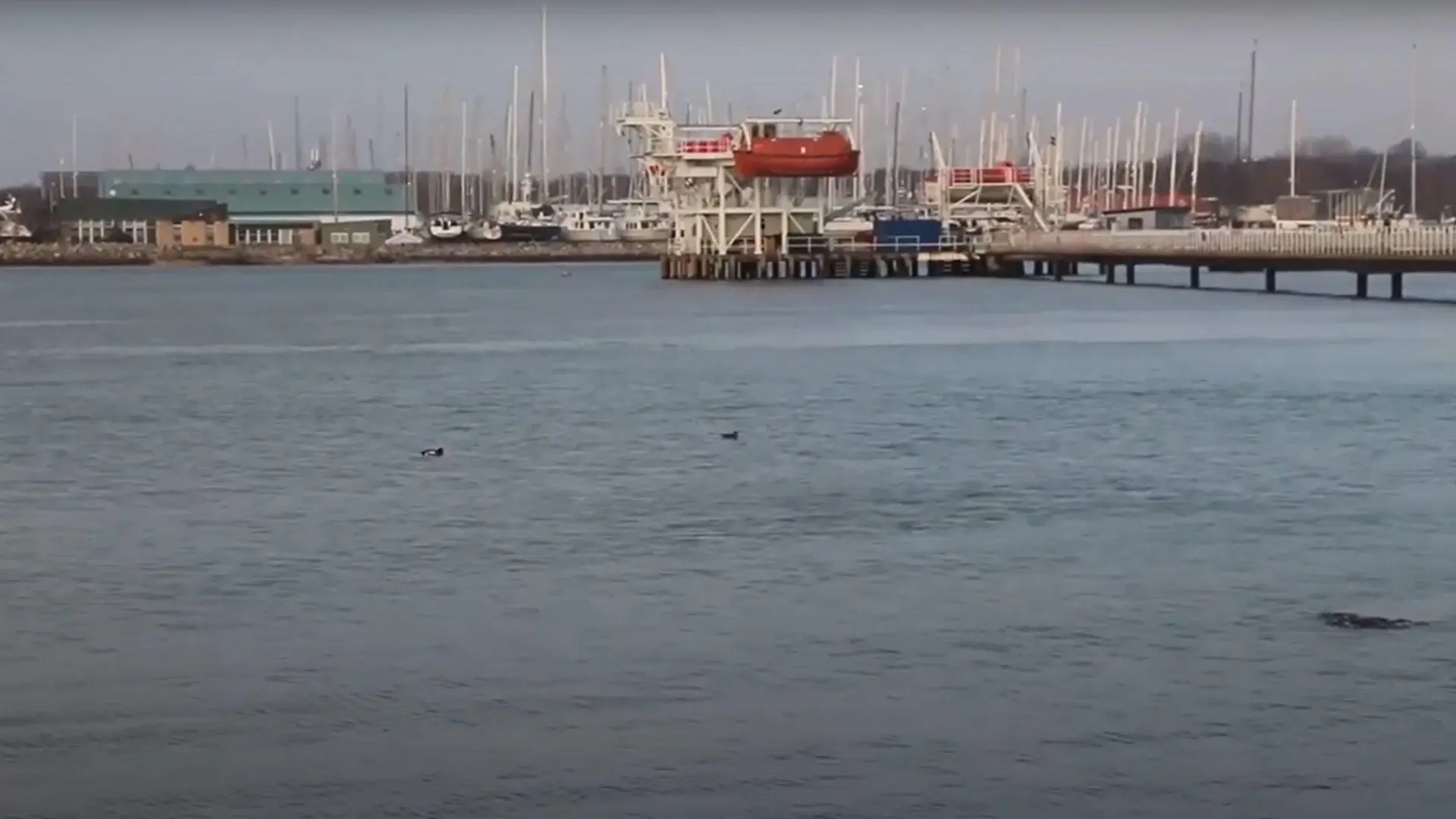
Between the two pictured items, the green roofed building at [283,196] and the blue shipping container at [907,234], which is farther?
the green roofed building at [283,196]

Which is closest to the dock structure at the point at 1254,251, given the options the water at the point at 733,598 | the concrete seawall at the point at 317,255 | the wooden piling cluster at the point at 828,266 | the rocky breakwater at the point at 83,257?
the wooden piling cluster at the point at 828,266

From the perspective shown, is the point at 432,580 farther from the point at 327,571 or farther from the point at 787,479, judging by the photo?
the point at 787,479

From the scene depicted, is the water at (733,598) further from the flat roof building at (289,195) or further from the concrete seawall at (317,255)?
the flat roof building at (289,195)

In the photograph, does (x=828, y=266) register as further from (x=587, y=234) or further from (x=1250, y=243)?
(x=587, y=234)

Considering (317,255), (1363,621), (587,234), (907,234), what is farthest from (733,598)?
(317,255)

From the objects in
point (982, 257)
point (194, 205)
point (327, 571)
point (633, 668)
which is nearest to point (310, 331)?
point (982, 257)

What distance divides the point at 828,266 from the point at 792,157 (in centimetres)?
1088

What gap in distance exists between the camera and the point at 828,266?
266 ft

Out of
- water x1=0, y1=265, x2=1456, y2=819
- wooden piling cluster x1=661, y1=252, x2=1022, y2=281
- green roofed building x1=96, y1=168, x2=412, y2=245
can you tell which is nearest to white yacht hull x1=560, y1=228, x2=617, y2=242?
green roofed building x1=96, y1=168, x2=412, y2=245

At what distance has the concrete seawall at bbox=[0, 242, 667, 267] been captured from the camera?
13250 centimetres

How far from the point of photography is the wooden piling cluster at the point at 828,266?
76.0 m

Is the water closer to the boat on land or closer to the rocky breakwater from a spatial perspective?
the boat on land

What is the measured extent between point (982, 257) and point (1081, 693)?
72.6 m

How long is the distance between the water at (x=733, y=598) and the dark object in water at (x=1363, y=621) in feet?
0.61
